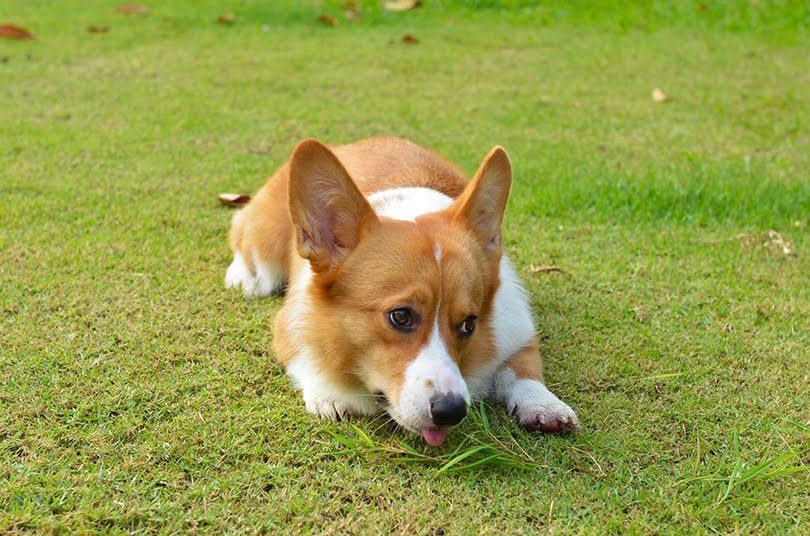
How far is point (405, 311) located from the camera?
Answer: 2.45 m

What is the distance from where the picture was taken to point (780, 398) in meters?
2.84

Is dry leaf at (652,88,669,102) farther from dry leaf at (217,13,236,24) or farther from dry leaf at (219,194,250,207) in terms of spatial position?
dry leaf at (217,13,236,24)

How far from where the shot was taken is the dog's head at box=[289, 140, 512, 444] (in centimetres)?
241

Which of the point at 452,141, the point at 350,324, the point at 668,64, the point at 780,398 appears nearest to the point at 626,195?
the point at 452,141

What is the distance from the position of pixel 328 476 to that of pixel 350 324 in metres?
0.50

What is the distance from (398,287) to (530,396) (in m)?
0.65

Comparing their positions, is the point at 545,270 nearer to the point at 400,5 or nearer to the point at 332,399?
the point at 332,399

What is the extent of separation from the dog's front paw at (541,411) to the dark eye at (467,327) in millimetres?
313

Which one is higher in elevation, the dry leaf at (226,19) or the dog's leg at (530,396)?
the dry leaf at (226,19)

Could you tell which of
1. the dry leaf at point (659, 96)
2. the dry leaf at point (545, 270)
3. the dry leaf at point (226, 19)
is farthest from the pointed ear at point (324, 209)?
the dry leaf at point (226, 19)

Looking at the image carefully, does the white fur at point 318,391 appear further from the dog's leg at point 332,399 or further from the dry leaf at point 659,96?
the dry leaf at point 659,96

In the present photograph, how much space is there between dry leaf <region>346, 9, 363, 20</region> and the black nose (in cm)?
742

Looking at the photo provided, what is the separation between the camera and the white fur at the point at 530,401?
8.56ft

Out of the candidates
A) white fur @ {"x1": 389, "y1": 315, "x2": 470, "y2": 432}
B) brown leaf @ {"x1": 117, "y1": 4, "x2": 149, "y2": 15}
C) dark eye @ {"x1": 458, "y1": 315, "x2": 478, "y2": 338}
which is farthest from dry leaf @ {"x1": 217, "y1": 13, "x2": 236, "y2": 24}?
white fur @ {"x1": 389, "y1": 315, "x2": 470, "y2": 432}
